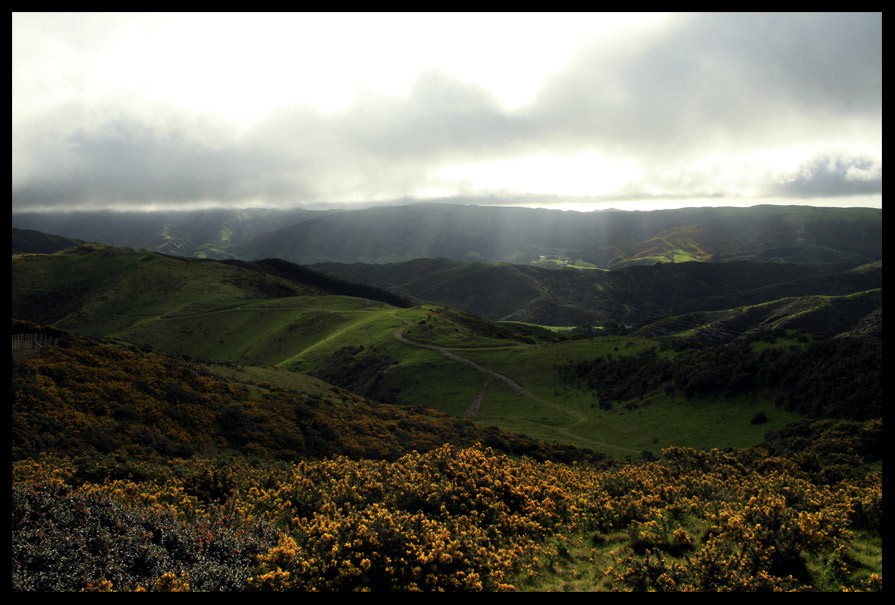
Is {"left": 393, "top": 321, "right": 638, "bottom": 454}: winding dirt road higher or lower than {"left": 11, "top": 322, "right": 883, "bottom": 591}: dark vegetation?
lower

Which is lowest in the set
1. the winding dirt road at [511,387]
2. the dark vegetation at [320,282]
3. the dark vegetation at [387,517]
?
the winding dirt road at [511,387]

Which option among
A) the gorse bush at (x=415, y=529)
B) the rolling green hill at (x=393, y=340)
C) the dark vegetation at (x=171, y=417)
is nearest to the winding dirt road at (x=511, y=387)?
the rolling green hill at (x=393, y=340)

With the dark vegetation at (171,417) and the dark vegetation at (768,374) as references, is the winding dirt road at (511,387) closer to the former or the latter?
the dark vegetation at (768,374)

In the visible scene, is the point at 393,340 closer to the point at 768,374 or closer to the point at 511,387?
the point at 511,387

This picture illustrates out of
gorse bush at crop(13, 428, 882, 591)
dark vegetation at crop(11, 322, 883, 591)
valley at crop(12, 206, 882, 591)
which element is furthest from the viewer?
valley at crop(12, 206, 882, 591)

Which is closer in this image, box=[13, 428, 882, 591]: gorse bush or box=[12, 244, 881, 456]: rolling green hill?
box=[13, 428, 882, 591]: gorse bush

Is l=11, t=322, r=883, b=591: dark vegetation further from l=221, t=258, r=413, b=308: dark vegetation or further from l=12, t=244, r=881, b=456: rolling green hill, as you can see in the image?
l=221, t=258, r=413, b=308: dark vegetation

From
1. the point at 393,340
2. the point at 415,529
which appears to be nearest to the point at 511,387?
the point at 393,340

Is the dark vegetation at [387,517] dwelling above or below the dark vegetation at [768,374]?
above

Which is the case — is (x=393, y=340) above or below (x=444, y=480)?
below

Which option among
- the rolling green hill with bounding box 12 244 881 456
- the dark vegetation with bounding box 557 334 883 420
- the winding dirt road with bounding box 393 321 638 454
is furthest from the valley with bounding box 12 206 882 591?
the rolling green hill with bounding box 12 244 881 456

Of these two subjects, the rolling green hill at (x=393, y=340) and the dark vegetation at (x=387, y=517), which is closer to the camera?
the dark vegetation at (x=387, y=517)

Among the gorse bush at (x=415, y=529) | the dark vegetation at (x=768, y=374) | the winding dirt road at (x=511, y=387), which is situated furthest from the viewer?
the winding dirt road at (x=511, y=387)

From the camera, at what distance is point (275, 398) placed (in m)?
32.6
